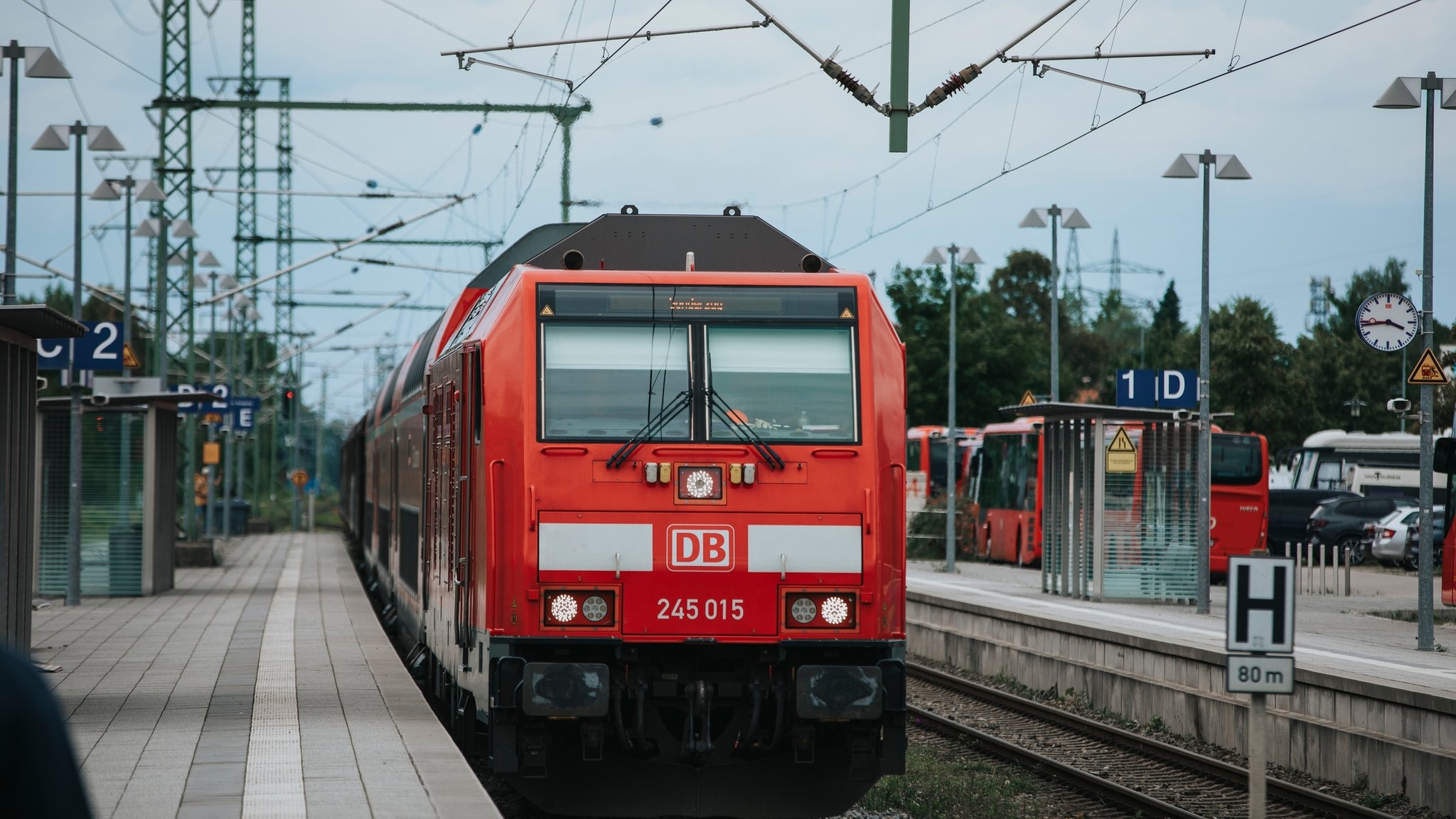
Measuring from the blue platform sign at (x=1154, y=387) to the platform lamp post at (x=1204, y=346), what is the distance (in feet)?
12.0

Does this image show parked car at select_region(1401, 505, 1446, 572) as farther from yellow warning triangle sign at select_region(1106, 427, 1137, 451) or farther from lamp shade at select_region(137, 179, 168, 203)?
lamp shade at select_region(137, 179, 168, 203)

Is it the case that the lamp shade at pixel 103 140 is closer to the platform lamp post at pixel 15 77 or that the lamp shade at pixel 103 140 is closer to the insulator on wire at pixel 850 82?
the platform lamp post at pixel 15 77

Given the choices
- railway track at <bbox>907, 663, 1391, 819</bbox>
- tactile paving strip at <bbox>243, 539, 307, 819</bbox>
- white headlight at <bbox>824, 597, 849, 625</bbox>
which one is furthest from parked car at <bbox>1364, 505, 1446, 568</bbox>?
white headlight at <bbox>824, 597, 849, 625</bbox>

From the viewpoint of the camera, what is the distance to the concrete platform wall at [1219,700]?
34.6 ft

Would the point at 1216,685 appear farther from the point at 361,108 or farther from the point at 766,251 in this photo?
the point at 361,108

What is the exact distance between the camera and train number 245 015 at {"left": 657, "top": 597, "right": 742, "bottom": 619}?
8711mm

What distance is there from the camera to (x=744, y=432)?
29.6ft

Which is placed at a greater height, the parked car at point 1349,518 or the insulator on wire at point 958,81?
the insulator on wire at point 958,81

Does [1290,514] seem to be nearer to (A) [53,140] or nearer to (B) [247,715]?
(A) [53,140]

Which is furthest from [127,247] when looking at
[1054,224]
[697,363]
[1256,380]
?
[1256,380]

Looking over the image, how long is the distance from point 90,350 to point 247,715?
11600 mm

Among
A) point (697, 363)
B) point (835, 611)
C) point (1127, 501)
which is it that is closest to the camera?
point (835, 611)

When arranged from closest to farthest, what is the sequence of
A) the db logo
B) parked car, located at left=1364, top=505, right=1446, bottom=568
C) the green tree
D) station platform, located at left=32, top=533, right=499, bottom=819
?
station platform, located at left=32, top=533, right=499, bottom=819
the db logo
parked car, located at left=1364, top=505, right=1446, bottom=568
the green tree

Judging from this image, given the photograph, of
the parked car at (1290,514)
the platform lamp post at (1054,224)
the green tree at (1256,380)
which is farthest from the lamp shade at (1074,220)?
the green tree at (1256,380)
